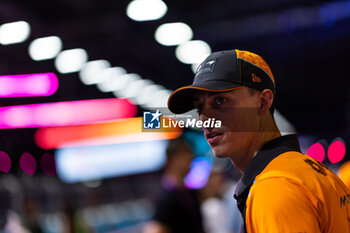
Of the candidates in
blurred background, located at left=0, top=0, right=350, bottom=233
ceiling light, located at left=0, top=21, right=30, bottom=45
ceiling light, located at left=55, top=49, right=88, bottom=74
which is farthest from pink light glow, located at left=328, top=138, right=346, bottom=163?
ceiling light, located at left=0, top=21, right=30, bottom=45

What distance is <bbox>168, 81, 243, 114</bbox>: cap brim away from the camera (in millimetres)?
1523

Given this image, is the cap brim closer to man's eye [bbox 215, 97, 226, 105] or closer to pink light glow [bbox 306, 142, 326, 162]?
man's eye [bbox 215, 97, 226, 105]

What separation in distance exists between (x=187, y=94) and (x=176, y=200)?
5.59 feet

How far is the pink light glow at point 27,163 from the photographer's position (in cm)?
1674

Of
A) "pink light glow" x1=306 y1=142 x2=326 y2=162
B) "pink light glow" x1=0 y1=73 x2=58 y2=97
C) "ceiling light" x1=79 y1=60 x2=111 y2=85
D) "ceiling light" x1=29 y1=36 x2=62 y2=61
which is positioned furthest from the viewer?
"ceiling light" x1=79 y1=60 x2=111 y2=85

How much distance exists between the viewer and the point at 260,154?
154 cm

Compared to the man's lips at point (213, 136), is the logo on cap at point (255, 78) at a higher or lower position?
higher

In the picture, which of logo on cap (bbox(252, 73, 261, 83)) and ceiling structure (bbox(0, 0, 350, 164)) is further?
ceiling structure (bbox(0, 0, 350, 164))

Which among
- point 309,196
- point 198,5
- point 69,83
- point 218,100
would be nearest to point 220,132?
point 218,100

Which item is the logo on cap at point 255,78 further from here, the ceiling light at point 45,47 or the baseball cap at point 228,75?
the ceiling light at point 45,47

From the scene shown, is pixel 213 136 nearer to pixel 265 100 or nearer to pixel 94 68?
pixel 265 100

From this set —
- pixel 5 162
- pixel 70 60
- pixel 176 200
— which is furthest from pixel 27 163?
pixel 176 200

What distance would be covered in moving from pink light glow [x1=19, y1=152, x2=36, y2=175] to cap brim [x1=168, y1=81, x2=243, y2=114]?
15.9 metres

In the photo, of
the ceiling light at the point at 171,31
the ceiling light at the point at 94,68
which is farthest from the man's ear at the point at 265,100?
the ceiling light at the point at 94,68
